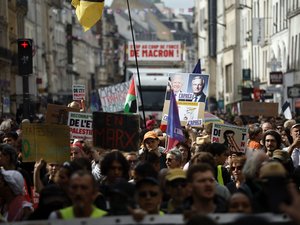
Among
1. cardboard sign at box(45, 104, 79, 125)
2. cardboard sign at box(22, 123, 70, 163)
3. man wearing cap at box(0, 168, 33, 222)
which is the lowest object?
man wearing cap at box(0, 168, 33, 222)

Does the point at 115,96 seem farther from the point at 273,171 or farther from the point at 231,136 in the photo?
the point at 273,171

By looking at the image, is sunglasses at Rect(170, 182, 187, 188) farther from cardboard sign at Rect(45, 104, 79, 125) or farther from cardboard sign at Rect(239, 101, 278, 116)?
cardboard sign at Rect(239, 101, 278, 116)

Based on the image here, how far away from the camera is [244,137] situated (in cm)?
1631

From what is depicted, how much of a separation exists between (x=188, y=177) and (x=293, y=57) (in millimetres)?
50938

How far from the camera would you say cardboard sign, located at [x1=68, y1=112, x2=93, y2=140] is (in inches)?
620

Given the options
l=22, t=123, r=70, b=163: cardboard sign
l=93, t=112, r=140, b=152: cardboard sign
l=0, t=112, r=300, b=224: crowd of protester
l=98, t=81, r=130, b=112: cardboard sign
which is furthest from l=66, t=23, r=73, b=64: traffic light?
l=93, t=112, r=140, b=152: cardboard sign

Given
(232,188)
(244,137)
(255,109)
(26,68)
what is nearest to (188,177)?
(232,188)

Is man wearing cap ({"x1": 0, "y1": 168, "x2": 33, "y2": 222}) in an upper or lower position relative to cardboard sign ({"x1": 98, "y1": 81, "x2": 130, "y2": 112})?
lower

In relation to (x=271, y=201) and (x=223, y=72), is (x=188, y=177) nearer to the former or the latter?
(x=271, y=201)

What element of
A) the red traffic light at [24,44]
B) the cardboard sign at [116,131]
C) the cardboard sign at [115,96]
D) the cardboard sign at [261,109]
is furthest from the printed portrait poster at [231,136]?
the cardboard sign at [261,109]

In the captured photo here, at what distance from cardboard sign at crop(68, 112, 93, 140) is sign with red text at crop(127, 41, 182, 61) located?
29.4m

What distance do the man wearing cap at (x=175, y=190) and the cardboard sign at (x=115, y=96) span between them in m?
15.6

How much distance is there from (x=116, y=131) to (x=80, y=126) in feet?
11.2

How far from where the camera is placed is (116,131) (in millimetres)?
12438
